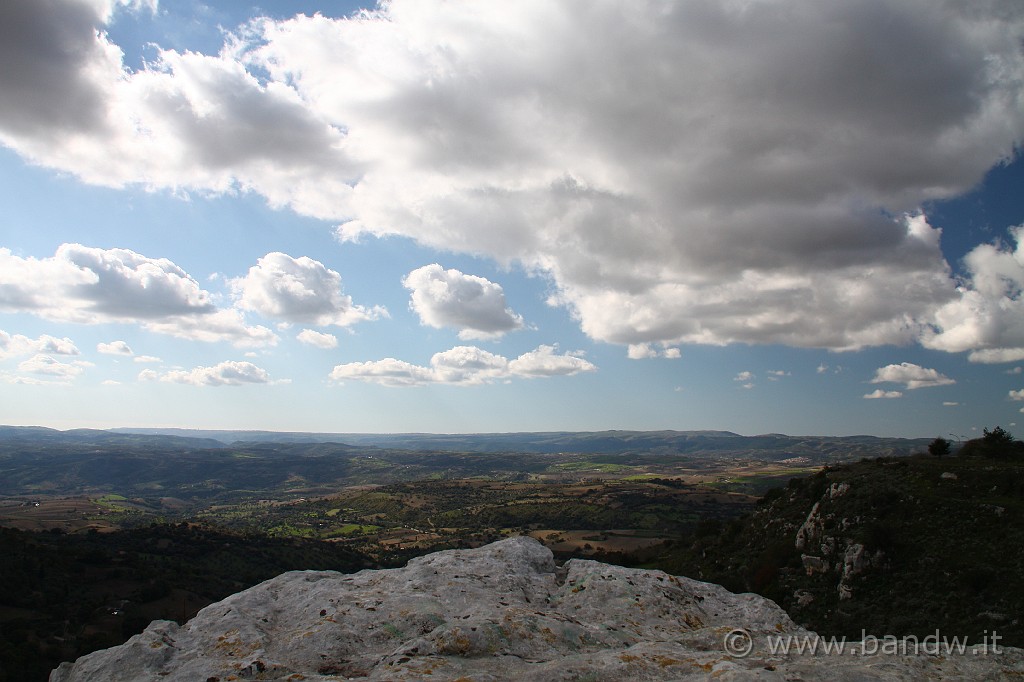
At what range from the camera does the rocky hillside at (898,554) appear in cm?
2147

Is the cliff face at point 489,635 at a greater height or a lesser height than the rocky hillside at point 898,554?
greater

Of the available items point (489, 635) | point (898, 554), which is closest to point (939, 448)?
point (898, 554)

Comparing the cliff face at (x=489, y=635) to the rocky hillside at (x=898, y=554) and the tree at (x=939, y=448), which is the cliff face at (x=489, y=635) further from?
the tree at (x=939, y=448)

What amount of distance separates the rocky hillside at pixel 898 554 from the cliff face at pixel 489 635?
48.3 feet

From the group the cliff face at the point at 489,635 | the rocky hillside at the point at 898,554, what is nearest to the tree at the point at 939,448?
the rocky hillside at the point at 898,554

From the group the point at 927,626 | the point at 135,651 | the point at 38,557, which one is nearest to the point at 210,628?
the point at 135,651

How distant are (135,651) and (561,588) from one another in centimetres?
940

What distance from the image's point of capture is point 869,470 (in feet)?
130

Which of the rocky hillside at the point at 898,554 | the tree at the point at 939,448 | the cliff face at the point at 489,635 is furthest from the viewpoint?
the tree at the point at 939,448

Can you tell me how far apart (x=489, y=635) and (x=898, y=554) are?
27.9 metres

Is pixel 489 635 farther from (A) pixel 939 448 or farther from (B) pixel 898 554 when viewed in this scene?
(A) pixel 939 448

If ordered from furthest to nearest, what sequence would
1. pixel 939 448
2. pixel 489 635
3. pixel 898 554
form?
pixel 939 448
pixel 898 554
pixel 489 635

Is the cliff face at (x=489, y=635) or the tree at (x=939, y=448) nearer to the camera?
the cliff face at (x=489, y=635)

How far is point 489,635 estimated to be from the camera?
31.2 feet
